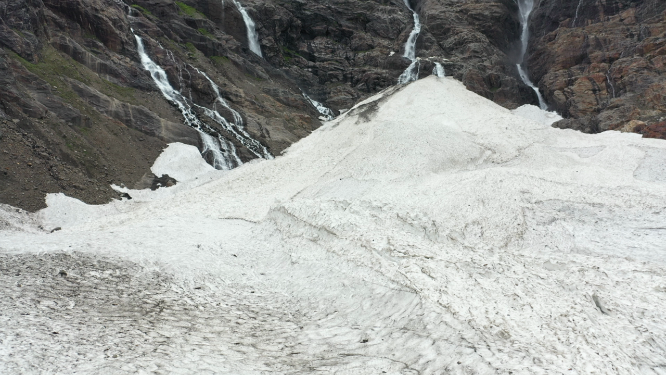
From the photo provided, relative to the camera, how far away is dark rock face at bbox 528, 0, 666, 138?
35375 millimetres

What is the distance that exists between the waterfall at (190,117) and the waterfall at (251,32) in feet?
75.9

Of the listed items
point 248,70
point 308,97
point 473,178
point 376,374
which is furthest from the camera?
point 308,97

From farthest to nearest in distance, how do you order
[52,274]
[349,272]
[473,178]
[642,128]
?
[642,128] → [473,178] → [349,272] → [52,274]

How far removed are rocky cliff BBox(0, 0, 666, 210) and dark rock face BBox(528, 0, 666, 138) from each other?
194mm

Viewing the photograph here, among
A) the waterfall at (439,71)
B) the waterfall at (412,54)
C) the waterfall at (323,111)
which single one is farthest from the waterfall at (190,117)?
the waterfall at (439,71)

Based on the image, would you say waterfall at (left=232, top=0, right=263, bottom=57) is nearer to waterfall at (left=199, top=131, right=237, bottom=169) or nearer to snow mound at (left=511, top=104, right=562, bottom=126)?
waterfall at (left=199, top=131, right=237, bottom=169)

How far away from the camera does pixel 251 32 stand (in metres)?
66.8

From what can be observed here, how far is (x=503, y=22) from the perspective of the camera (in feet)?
251

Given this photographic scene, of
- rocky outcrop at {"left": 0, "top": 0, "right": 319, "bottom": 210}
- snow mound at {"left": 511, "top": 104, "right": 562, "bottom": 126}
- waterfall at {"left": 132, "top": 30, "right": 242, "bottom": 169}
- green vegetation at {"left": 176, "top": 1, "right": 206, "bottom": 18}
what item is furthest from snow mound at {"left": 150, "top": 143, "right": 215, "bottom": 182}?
green vegetation at {"left": 176, "top": 1, "right": 206, "bottom": 18}

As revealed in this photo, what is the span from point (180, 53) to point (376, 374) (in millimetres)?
47685

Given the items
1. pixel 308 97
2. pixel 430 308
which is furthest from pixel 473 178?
pixel 308 97

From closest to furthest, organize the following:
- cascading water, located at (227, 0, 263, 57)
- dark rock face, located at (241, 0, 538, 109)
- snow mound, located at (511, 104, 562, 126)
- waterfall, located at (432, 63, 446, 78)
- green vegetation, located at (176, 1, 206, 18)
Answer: snow mound, located at (511, 104, 562, 126) → waterfall, located at (432, 63, 446, 78) → green vegetation, located at (176, 1, 206, 18) → dark rock face, located at (241, 0, 538, 109) → cascading water, located at (227, 0, 263, 57)

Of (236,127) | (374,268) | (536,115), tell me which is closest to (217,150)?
(236,127)

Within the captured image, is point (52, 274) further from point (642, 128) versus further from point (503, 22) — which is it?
point (503, 22)
